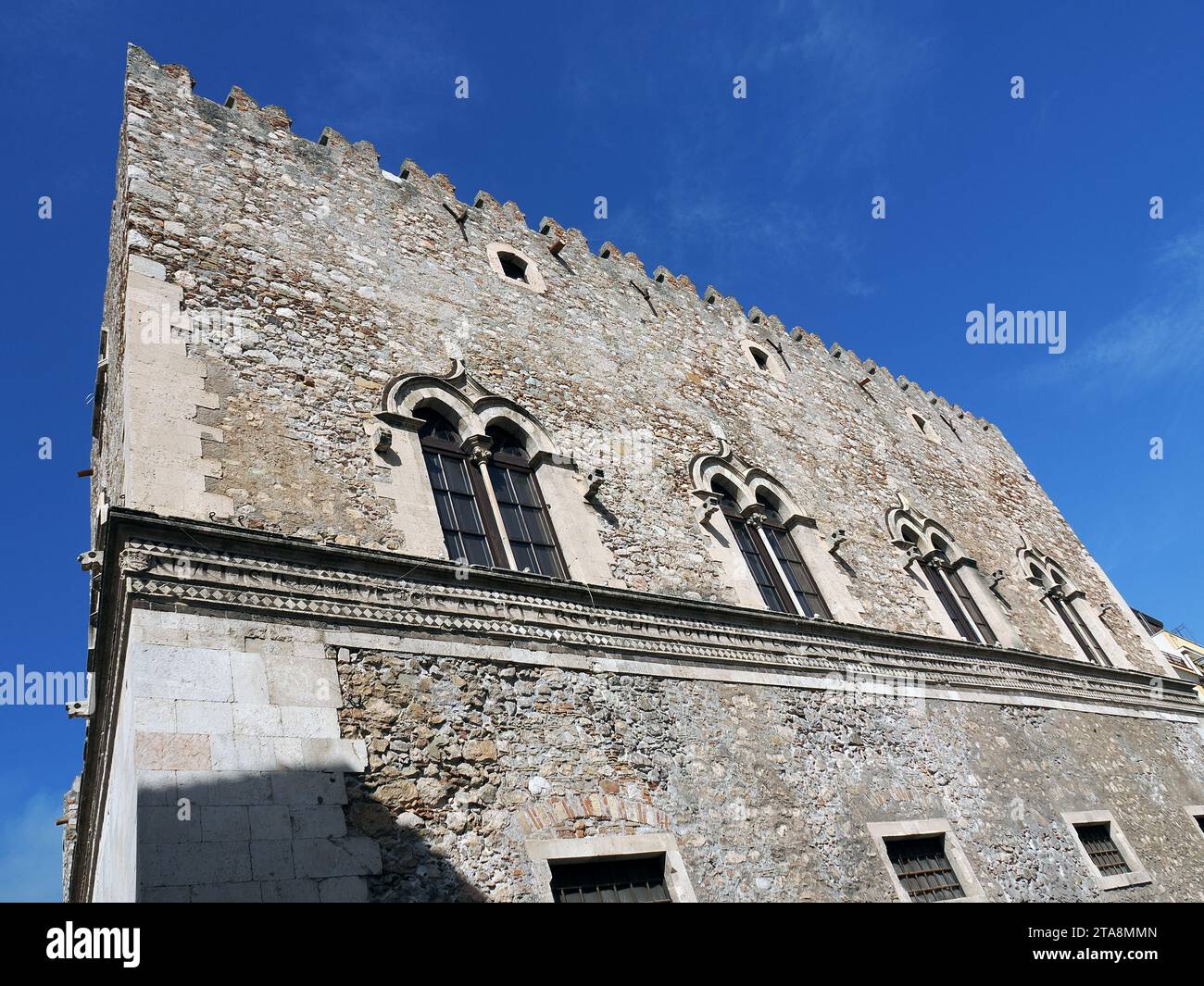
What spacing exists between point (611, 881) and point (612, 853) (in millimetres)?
212

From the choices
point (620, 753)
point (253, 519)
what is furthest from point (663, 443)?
point (253, 519)

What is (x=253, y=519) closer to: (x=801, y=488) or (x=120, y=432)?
(x=120, y=432)

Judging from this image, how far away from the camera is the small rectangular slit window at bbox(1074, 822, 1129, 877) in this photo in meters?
10.2

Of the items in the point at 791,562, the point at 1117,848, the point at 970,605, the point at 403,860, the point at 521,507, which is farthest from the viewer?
the point at 970,605

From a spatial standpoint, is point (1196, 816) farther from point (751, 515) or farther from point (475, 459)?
point (475, 459)

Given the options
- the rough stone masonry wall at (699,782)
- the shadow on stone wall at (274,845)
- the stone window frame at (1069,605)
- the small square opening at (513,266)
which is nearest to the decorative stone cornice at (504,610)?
the rough stone masonry wall at (699,782)

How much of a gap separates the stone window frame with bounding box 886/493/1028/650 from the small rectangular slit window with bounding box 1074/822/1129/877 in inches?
103

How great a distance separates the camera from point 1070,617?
51.8ft

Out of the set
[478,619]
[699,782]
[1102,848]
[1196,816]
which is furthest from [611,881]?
[1196,816]

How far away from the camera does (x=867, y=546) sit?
12234mm

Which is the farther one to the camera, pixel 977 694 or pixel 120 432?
pixel 977 694

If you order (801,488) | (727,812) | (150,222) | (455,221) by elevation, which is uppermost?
(455,221)

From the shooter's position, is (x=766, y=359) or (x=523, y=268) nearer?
(x=523, y=268)
